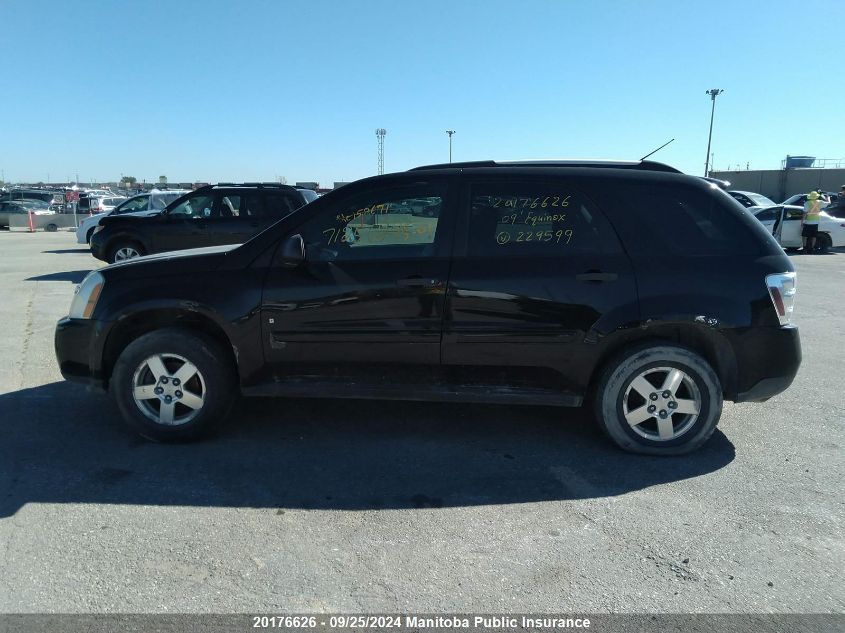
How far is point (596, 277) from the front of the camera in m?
4.03

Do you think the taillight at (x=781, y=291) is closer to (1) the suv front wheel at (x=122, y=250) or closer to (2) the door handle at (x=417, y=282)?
(2) the door handle at (x=417, y=282)

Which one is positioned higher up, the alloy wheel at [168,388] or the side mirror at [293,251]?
the side mirror at [293,251]

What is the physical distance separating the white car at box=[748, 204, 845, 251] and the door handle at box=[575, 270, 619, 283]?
16349mm

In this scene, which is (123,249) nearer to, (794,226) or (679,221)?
(679,221)

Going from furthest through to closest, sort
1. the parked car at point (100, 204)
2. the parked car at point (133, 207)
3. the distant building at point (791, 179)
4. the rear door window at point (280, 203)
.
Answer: the distant building at point (791, 179) → the parked car at point (100, 204) → the parked car at point (133, 207) → the rear door window at point (280, 203)

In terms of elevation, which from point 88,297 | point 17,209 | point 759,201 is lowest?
point 88,297

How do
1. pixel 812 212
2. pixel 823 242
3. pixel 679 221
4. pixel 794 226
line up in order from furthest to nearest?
pixel 823 242
pixel 794 226
pixel 812 212
pixel 679 221

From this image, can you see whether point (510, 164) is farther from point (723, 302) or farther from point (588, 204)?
point (723, 302)

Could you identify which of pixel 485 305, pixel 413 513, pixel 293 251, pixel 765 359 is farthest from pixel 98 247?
pixel 765 359

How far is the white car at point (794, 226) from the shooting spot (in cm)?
1798

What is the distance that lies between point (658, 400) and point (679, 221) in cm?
116

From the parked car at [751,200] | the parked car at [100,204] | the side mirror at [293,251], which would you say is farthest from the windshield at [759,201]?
the parked car at [100,204]

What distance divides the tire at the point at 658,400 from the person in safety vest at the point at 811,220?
1597cm

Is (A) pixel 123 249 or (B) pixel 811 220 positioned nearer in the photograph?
(A) pixel 123 249
